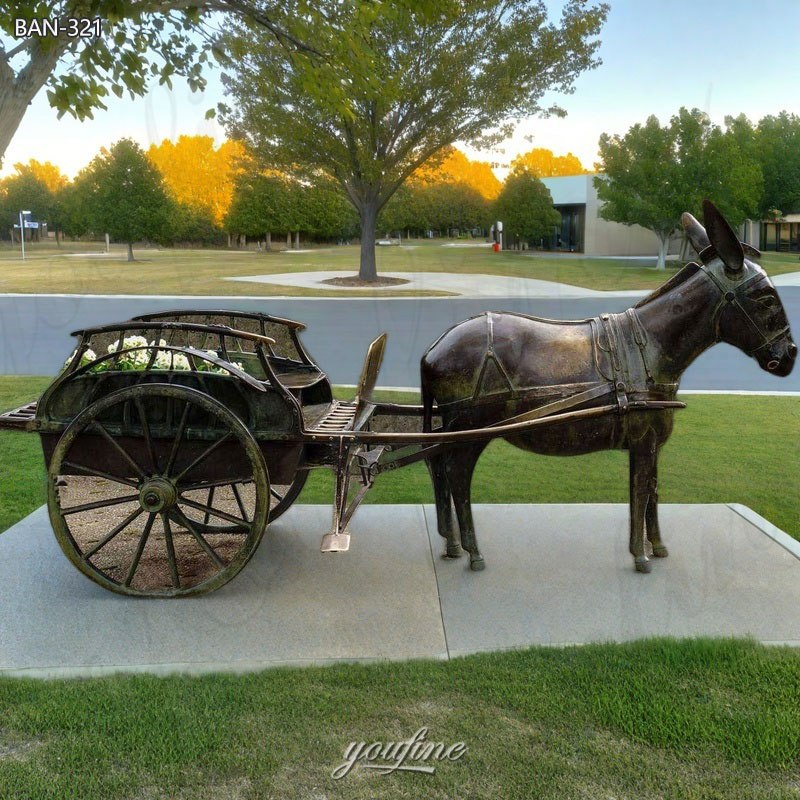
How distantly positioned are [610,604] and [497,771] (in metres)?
1.36

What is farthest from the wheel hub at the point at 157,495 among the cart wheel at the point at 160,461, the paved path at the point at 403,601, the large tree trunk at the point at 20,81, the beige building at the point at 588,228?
the beige building at the point at 588,228

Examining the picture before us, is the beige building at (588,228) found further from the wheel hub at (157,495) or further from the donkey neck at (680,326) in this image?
the wheel hub at (157,495)

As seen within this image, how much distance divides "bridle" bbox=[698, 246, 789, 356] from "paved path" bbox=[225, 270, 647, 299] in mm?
1181

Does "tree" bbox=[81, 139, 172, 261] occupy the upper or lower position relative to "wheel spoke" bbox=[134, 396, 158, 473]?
upper

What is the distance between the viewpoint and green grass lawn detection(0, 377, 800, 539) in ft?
17.8

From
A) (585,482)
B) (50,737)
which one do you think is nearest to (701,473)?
(585,482)

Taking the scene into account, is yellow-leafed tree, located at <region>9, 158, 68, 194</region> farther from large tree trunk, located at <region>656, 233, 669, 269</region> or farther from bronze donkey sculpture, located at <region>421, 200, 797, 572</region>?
large tree trunk, located at <region>656, 233, 669, 269</region>

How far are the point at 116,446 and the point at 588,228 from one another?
3140 mm

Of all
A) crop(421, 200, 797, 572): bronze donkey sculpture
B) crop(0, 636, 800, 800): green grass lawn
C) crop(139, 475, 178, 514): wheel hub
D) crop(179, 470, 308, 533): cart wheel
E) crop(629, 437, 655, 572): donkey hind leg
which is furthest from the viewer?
crop(179, 470, 308, 533): cart wheel

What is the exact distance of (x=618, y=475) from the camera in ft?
19.9

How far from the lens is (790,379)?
30.8 ft

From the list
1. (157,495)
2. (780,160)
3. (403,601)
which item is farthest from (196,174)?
(780,160)

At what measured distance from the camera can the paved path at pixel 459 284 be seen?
504cm

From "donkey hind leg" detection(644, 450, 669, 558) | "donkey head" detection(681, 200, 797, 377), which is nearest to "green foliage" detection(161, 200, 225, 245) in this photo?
"donkey head" detection(681, 200, 797, 377)
